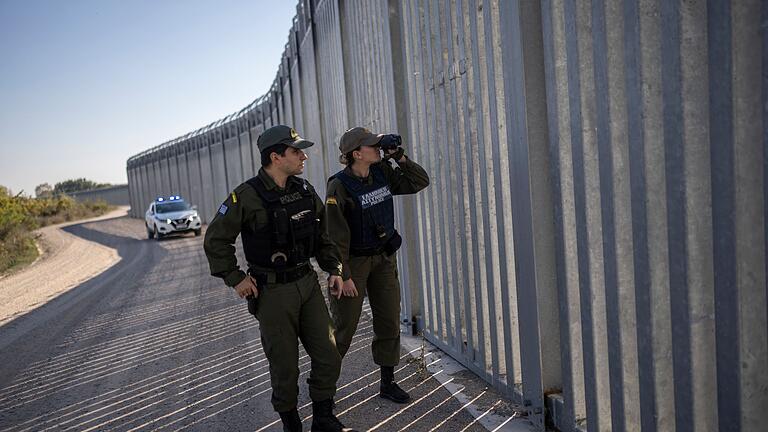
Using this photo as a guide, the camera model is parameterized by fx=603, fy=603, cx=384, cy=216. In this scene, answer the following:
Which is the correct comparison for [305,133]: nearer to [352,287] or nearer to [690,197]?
[352,287]

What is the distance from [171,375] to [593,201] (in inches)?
153

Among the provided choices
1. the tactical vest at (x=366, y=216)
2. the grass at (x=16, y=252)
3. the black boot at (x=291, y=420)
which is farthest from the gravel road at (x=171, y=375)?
the grass at (x=16, y=252)

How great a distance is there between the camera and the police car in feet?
66.3

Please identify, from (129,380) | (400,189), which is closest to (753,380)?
(400,189)

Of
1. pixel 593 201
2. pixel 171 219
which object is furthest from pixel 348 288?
pixel 171 219

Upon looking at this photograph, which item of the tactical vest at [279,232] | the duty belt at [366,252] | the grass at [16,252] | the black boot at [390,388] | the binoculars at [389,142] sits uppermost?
the binoculars at [389,142]

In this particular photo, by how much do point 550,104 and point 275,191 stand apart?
1597 millimetres

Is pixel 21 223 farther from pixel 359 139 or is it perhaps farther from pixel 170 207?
pixel 359 139

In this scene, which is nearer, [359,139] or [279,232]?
[279,232]

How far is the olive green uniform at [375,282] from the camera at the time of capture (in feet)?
12.8

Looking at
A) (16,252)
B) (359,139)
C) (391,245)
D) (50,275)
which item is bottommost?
(50,275)

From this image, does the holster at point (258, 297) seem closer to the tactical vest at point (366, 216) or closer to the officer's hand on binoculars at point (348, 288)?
the officer's hand on binoculars at point (348, 288)

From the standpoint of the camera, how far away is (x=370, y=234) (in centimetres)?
394

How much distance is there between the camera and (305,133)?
11516mm
